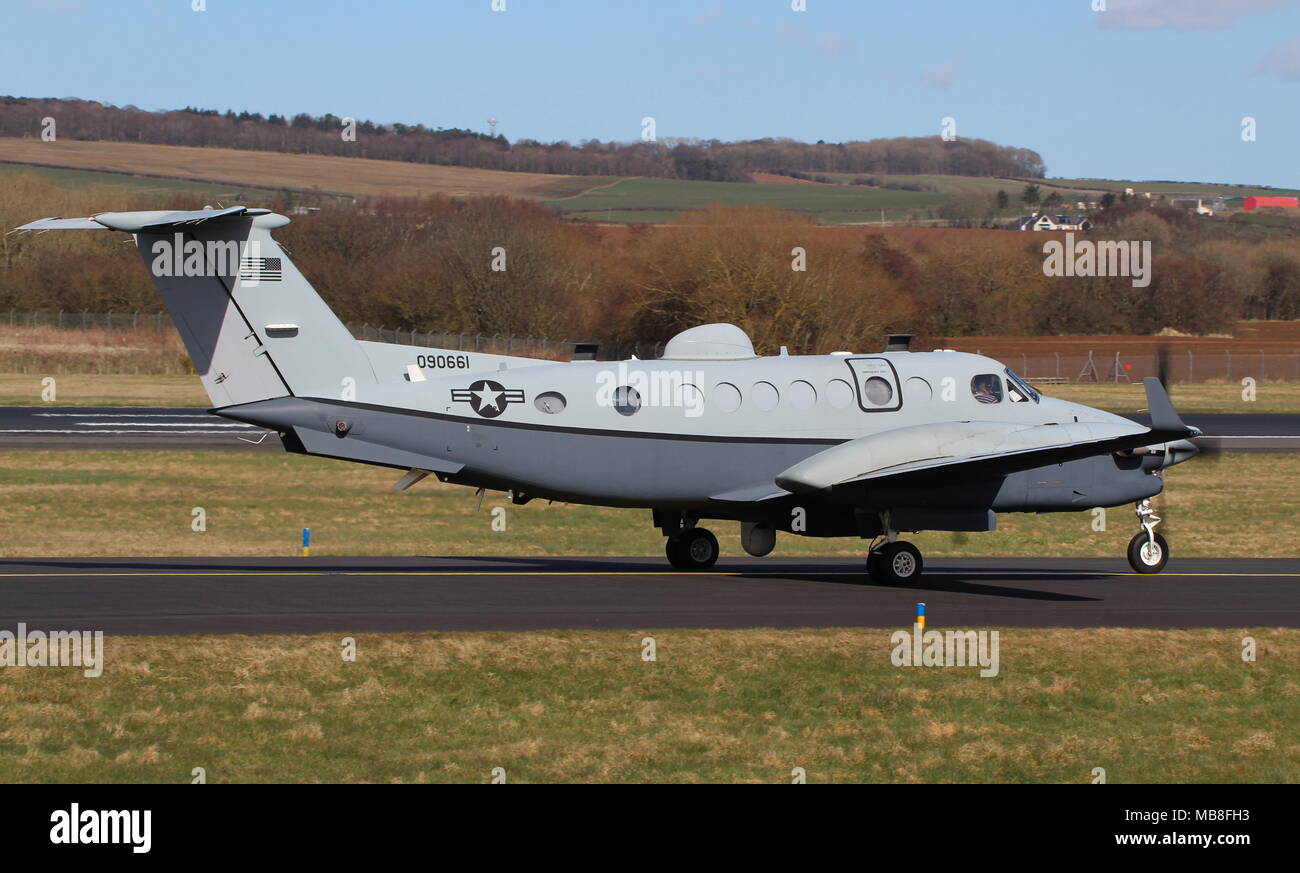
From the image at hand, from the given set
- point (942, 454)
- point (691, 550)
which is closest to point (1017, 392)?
point (942, 454)

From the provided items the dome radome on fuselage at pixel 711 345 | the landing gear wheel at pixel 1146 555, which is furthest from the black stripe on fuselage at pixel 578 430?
the landing gear wheel at pixel 1146 555

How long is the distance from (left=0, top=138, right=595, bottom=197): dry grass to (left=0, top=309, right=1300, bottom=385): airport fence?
1992 inches

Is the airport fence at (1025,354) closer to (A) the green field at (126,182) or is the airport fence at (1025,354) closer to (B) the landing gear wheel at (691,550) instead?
(A) the green field at (126,182)

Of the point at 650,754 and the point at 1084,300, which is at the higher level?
the point at 1084,300

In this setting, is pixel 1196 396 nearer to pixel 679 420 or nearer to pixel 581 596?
pixel 679 420

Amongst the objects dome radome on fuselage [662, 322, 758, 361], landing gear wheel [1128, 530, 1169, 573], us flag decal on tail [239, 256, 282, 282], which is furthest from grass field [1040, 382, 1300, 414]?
us flag decal on tail [239, 256, 282, 282]

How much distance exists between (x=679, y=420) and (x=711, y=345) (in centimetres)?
161

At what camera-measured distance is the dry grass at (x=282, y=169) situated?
13362 centimetres

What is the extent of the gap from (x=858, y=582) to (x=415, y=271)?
61.6 metres

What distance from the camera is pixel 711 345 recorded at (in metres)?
22.2
